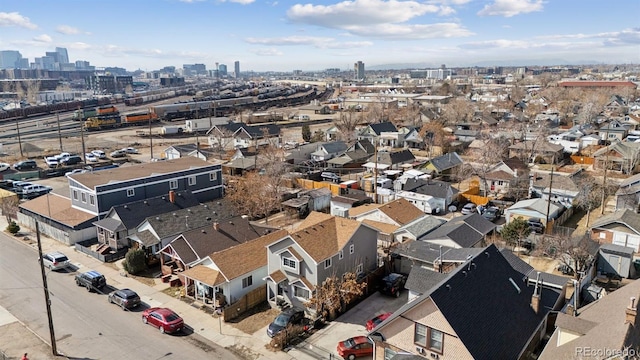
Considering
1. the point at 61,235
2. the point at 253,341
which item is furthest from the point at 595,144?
the point at 61,235

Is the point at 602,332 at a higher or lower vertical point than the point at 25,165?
higher

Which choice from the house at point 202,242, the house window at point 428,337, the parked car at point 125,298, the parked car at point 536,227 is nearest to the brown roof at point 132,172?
the house at point 202,242

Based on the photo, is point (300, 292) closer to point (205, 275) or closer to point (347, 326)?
point (347, 326)

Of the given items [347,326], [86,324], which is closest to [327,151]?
[347,326]

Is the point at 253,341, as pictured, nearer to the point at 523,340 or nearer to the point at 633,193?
the point at 523,340

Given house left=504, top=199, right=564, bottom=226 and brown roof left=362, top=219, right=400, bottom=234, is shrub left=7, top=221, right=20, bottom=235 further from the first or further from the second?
house left=504, top=199, right=564, bottom=226

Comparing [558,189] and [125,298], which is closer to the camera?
[125,298]
